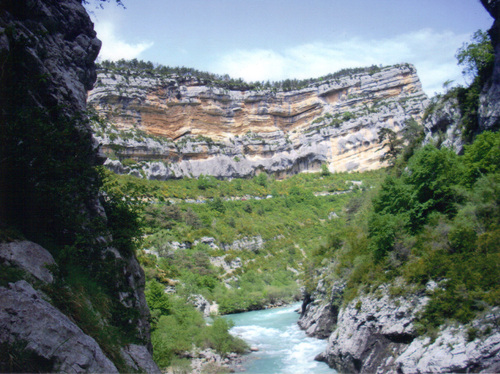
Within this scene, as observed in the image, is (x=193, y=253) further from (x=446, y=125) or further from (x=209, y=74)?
(x=209, y=74)

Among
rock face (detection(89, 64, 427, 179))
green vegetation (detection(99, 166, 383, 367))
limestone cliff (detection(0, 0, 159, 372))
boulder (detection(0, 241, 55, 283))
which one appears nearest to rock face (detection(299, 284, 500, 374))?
green vegetation (detection(99, 166, 383, 367))

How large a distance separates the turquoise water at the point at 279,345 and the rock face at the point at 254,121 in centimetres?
4203

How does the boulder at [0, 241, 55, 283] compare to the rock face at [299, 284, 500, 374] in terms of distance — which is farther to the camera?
the rock face at [299, 284, 500, 374]

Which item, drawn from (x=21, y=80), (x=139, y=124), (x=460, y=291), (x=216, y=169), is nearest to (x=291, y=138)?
(x=216, y=169)

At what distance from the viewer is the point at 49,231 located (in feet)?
24.0

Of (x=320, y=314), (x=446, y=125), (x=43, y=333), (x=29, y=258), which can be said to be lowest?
(x=320, y=314)

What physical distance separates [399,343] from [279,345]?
11069 millimetres

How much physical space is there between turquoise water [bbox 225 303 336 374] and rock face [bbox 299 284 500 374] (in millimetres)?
1411

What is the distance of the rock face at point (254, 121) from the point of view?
237ft

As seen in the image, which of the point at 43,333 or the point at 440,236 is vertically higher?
the point at 43,333

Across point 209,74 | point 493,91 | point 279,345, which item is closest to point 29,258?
point 279,345

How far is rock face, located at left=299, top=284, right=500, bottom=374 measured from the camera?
10750 millimetres

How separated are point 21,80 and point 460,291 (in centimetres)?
1453

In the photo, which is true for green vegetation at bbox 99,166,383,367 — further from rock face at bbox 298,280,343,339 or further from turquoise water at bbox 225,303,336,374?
rock face at bbox 298,280,343,339
